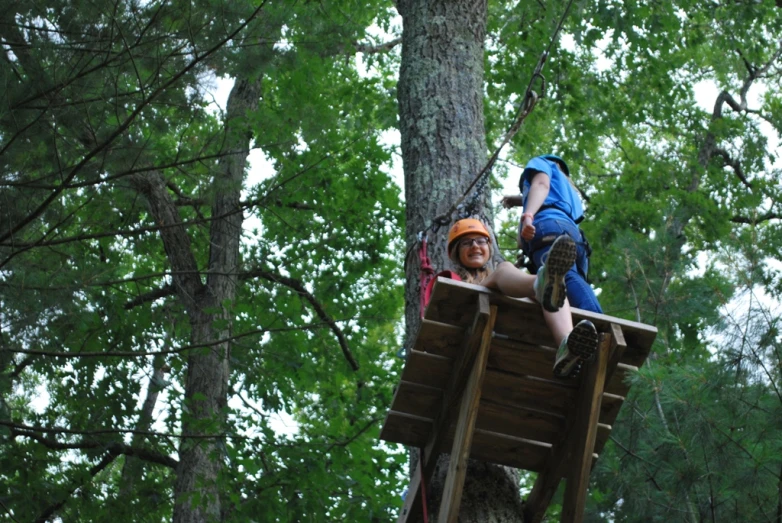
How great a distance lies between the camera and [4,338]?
5680 mm

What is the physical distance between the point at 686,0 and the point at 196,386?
603 cm

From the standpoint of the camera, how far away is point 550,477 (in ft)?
13.6

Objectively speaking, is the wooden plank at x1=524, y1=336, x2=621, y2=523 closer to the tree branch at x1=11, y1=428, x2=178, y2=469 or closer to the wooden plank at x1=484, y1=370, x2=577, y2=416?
the wooden plank at x1=484, y1=370, x2=577, y2=416

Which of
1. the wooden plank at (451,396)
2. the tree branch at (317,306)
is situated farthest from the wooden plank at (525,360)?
the tree branch at (317,306)

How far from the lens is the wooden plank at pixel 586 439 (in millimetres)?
3596

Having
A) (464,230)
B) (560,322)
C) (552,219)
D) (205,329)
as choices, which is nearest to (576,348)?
(560,322)

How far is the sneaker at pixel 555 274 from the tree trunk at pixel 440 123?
1010mm

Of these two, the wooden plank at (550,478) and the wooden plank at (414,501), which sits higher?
the wooden plank at (550,478)

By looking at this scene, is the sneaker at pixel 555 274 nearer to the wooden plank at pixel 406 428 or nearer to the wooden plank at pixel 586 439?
the wooden plank at pixel 586 439

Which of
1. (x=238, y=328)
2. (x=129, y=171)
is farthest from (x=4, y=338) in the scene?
(x=238, y=328)

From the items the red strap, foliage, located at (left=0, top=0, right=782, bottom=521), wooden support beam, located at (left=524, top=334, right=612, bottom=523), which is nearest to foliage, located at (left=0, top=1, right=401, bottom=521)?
foliage, located at (left=0, top=0, right=782, bottom=521)

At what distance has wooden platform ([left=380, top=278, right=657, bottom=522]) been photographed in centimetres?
366

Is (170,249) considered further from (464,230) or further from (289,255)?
(464,230)

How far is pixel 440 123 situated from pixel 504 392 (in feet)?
Result: 5.80
